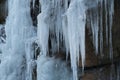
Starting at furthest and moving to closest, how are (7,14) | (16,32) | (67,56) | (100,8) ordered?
(7,14), (16,32), (67,56), (100,8)

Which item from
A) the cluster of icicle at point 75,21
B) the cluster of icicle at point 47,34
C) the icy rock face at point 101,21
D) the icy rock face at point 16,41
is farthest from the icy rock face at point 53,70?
the icy rock face at point 16,41

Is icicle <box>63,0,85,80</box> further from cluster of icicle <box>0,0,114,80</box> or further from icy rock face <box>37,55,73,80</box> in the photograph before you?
icy rock face <box>37,55,73,80</box>

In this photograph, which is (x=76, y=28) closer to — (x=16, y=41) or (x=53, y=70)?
(x=53, y=70)

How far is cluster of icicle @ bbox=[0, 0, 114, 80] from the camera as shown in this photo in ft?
14.5

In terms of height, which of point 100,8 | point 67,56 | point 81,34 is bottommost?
point 67,56

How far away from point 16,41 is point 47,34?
1554 mm

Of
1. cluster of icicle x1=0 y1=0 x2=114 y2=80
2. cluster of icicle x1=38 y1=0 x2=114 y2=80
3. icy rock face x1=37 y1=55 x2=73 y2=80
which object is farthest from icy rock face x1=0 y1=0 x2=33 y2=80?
cluster of icicle x1=38 y1=0 x2=114 y2=80

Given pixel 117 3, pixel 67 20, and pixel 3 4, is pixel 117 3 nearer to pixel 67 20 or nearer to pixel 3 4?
pixel 67 20

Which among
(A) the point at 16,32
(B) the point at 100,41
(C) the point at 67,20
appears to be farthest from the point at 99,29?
(A) the point at 16,32

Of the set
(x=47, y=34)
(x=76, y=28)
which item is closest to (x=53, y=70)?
(x=47, y=34)

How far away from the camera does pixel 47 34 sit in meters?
5.11

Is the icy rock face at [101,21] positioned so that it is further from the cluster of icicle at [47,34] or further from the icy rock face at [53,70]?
the icy rock face at [53,70]

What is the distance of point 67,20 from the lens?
4.64 metres

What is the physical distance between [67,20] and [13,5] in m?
2.56
